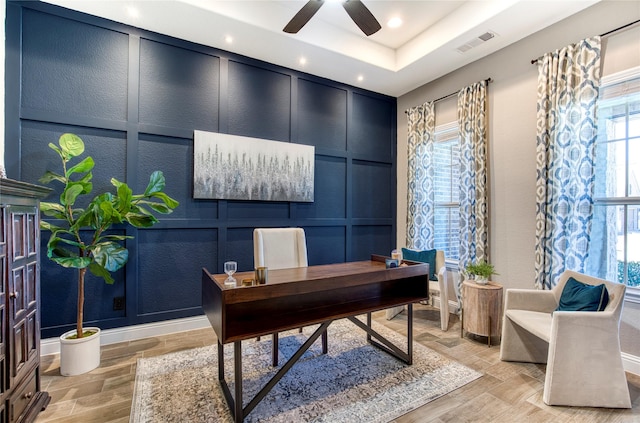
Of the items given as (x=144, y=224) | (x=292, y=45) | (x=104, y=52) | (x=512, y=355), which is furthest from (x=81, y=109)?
(x=512, y=355)

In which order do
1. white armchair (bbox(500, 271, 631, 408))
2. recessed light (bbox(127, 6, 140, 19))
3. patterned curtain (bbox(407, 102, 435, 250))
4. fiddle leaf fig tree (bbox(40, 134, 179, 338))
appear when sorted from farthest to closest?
patterned curtain (bbox(407, 102, 435, 250)), recessed light (bbox(127, 6, 140, 19)), fiddle leaf fig tree (bbox(40, 134, 179, 338)), white armchair (bbox(500, 271, 631, 408))

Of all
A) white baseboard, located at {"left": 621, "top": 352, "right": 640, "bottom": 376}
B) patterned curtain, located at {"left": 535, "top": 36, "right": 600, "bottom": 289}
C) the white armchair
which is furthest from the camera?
patterned curtain, located at {"left": 535, "top": 36, "right": 600, "bottom": 289}

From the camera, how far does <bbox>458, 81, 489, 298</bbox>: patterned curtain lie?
134 inches

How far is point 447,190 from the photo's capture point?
4.14 metres

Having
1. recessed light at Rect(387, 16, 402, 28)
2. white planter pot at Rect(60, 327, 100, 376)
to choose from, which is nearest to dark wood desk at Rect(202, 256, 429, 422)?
white planter pot at Rect(60, 327, 100, 376)

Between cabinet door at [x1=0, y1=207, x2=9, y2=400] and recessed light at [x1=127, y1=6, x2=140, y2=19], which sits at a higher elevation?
recessed light at [x1=127, y1=6, x2=140, y2=19]

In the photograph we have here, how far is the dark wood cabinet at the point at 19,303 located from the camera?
1569mm

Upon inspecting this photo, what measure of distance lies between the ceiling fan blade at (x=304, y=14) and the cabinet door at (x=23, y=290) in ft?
7.97

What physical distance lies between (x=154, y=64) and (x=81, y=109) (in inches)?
33.4

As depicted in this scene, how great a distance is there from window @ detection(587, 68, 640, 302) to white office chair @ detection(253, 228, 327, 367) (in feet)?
8.66

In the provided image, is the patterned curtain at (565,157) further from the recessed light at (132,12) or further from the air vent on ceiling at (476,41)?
the recessed light at (132,12)

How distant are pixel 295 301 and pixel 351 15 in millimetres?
2371

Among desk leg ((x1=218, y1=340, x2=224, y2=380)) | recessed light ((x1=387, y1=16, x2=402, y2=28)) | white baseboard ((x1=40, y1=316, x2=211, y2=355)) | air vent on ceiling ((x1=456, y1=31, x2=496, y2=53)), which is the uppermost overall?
recessed light ((x1=387, y1=16, x2=402, y2=28))

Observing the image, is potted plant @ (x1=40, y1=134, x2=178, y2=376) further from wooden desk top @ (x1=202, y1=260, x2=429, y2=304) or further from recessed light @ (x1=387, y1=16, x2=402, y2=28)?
recessed light @ (x1=387, y1=16, x2=402, y2=28)
